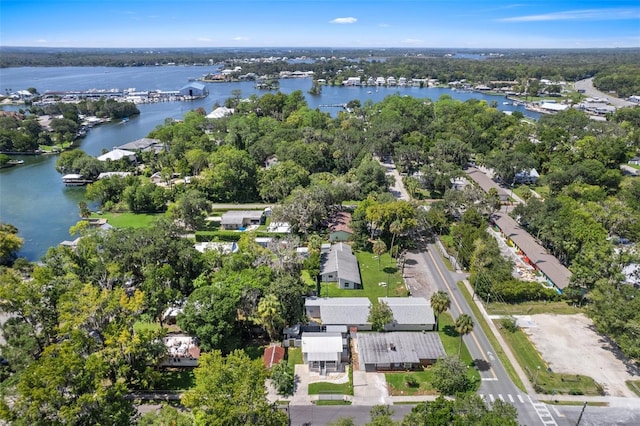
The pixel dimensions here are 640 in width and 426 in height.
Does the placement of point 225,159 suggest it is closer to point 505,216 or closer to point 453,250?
point 453,250

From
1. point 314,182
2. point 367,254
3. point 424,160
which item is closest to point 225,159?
point 314,182

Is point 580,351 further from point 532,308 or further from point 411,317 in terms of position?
point 411,317

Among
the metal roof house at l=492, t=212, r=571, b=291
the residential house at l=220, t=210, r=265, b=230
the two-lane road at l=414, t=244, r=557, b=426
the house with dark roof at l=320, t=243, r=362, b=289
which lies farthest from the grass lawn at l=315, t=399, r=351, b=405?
the residential house at l=220, t=210, r=265, b=230

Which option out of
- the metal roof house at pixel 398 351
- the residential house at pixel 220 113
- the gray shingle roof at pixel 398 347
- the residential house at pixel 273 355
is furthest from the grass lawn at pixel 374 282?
the residential house at pixel 220 113

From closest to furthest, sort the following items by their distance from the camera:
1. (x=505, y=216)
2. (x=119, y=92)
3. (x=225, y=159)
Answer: (x=505, y=216) < (x=225, y=159) < (x=119, y=92)

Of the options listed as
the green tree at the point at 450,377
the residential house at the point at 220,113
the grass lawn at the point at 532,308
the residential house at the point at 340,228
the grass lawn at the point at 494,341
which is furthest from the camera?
the residential house at the point at 220,113

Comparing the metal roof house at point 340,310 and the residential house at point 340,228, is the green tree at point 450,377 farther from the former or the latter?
the residential house at point 340,228
